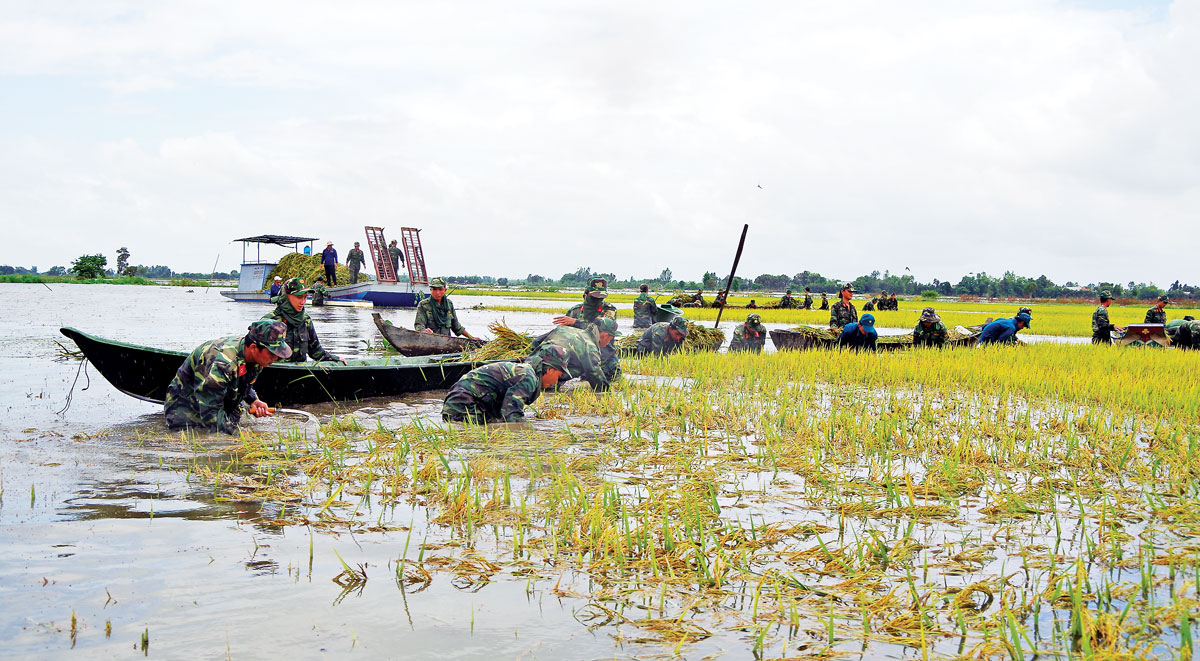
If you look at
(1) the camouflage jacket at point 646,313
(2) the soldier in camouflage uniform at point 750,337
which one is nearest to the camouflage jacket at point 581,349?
(2) the soldier in camouflage uniform at point 750,337

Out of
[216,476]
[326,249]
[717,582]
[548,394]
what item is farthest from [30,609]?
[326,249]

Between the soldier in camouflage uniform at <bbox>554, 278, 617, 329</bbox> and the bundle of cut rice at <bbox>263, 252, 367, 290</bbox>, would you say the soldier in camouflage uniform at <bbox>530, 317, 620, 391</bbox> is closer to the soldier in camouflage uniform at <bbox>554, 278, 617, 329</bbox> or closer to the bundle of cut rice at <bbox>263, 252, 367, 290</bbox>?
the soldier in camouflage uniform at <bbox>554, 278, 617, 329</bbox>

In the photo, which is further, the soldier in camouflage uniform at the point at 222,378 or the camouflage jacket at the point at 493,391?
the camouflage jacket at the point at 493,391

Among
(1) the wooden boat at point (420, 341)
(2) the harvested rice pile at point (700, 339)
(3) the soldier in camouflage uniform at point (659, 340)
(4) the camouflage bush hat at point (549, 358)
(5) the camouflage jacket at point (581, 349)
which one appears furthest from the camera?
(2) the harvested rice pile at point (700, 339)

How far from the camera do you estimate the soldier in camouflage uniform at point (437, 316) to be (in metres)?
11.5

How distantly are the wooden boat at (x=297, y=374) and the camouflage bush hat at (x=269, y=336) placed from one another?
1367mm

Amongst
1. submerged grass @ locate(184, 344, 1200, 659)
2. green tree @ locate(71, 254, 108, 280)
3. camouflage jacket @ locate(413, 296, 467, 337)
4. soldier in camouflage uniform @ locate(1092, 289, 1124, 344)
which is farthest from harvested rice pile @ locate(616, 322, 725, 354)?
green tree @ locate(71, 254, 108, 280)

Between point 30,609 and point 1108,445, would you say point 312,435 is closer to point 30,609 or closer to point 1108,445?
point 30,609

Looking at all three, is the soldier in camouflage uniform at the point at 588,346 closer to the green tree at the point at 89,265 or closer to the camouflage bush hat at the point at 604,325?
the camouflage bush hat at the point at 604,325

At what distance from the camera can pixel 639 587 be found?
10.9ft

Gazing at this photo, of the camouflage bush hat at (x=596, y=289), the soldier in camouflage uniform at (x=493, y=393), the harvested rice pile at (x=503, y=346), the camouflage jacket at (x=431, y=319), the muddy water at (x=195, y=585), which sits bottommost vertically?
the muddy water at (x=195, y=585)

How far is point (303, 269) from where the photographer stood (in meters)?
30.9

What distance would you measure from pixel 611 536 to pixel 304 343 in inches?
239

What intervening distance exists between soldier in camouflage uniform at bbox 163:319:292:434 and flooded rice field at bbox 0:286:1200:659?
0.22 meters
